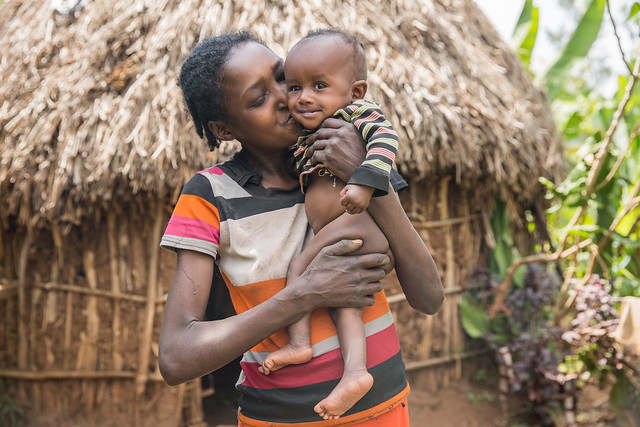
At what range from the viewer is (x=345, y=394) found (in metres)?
1.27

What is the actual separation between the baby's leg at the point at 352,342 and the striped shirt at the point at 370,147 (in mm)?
103

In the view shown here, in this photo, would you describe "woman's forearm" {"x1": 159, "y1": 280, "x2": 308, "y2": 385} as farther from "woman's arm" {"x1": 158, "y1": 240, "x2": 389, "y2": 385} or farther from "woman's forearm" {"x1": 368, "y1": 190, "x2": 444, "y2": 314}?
"woman's forearm" {"x1": 368, "y1": 190, "x2": 444, "y2": 314}

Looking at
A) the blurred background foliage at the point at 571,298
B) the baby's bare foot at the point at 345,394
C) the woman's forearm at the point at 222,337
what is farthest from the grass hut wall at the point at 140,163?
the baby's bare foot at the point at 345,394

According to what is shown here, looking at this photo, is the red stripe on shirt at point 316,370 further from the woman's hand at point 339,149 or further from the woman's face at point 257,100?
the woman's face at point 257,100

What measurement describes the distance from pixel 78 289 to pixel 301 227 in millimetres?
3003

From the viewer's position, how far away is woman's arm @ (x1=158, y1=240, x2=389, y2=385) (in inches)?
50.9

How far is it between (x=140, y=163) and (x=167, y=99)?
1.45 ft

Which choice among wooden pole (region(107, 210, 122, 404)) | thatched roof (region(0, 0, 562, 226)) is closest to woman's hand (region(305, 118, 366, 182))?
thatched roof (region(0, 0, 562, 226))

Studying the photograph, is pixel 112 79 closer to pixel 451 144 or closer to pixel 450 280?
pixel 451 144

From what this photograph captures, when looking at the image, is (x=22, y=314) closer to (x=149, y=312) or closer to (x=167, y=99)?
(x=149, y=312)

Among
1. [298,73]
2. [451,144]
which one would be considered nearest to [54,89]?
[451,144]

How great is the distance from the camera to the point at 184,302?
4.40 feet

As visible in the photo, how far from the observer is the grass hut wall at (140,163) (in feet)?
11.6

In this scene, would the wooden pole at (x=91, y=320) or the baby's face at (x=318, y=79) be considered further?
the wooden pole at (x=91, y=320)
